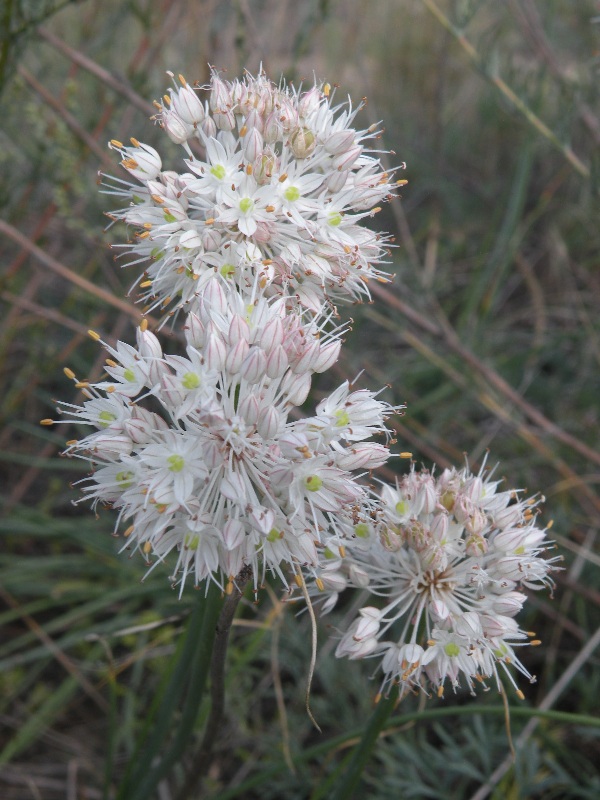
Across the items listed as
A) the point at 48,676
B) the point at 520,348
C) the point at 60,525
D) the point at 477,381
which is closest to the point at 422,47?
the point at 520,348

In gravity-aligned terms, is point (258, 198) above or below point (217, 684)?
above

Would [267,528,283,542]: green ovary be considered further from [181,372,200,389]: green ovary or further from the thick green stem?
[181,372,200,389]: green ovary

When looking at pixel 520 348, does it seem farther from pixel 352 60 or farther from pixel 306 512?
pixel 306 512

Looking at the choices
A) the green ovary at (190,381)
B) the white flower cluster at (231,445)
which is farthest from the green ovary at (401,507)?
the green ovary at (190,381)

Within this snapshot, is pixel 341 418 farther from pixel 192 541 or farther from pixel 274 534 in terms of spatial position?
pixel 192 541

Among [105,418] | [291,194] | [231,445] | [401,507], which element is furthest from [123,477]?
[291,194]

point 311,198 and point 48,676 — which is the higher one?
point 311,198

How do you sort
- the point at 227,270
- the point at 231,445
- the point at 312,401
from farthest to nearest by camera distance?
the point at 312,401 → the point at 227,270 → the point at 231,445
